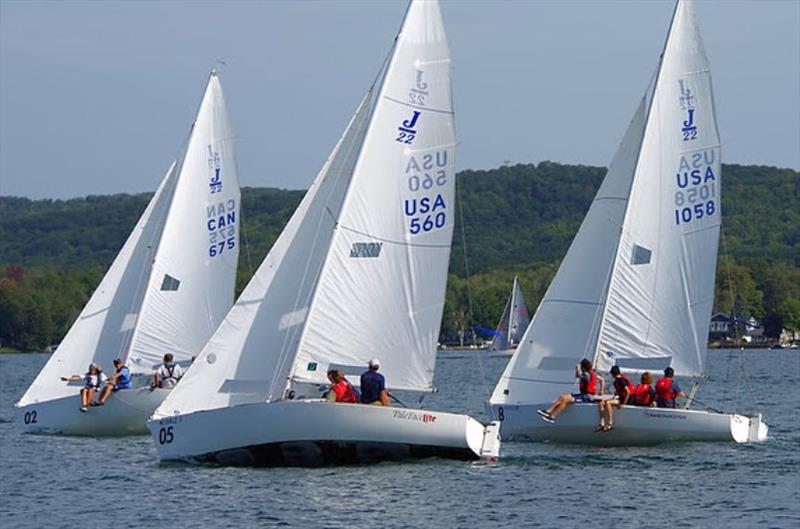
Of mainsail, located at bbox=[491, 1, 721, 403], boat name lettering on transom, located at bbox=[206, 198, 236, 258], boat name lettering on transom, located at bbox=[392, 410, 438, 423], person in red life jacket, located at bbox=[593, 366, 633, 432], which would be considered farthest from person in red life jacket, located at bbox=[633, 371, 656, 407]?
boat name lettering on transom, located at bbox=[206, 198, 236, 258]

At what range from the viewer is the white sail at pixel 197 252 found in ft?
115

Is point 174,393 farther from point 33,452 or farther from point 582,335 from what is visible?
point 582,335

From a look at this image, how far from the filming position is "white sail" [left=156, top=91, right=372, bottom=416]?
25.8m

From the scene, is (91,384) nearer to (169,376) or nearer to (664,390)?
(169,376)

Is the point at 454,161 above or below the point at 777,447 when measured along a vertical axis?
above

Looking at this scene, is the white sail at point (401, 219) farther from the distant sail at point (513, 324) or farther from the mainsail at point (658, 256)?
the distant sail at point (513, 324)

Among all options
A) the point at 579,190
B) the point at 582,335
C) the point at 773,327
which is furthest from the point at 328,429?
the point at 579,190

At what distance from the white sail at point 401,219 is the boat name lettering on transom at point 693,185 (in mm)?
6528

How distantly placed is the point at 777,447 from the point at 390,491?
29.6 ft

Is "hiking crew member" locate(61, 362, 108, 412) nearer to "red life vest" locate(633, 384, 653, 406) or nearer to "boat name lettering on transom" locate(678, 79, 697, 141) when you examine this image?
"red life vest" locate(633, 384, 653, 406)

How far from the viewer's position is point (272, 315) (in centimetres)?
2627

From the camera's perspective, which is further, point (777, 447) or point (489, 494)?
point (777, 447)

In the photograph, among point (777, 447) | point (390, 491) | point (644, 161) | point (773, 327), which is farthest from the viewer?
point (773, 327)

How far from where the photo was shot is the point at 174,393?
26.0m
